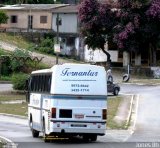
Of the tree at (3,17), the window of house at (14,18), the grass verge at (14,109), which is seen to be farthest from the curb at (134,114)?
the window of house at (14,18)

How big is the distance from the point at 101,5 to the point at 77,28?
11745mm

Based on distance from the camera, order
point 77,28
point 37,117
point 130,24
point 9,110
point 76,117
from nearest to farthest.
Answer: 1. point 76,117
2. point 37,117
3. point 9,110
4. point 130,24
5. point 77,28

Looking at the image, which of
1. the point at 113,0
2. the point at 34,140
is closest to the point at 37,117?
the point at 34,140

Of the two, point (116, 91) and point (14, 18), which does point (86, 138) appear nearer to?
point (116, 91)

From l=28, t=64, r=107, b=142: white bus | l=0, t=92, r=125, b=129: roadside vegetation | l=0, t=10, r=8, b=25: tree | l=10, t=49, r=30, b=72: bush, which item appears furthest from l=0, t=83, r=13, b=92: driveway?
l=28, t=64, r=107, b=142: white bus

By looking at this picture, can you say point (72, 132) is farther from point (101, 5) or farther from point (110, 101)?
point (101, 5)

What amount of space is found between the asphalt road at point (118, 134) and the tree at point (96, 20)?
2515 centimetres

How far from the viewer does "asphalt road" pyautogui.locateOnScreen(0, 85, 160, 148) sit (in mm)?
23938

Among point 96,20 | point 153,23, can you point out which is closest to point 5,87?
point 96,20

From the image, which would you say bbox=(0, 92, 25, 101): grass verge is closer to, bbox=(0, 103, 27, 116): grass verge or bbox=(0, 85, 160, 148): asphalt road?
bbox=(0, 103, 27, 116): grass verge

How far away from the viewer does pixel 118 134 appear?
29.3 metres

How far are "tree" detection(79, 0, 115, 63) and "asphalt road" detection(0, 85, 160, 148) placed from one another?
25.2 metres

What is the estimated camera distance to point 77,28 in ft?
265

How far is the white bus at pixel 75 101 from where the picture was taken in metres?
24.6
